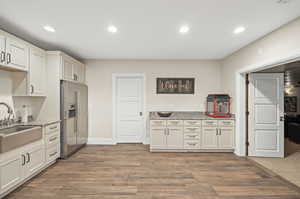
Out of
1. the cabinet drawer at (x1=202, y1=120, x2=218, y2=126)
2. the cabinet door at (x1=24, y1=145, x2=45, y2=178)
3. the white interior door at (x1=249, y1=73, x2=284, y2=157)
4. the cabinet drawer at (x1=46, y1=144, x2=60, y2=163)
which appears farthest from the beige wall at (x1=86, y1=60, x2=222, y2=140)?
the cabinet door at (x1=24, y1=145, x2=45, y2=178)

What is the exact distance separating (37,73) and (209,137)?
13.1 feet

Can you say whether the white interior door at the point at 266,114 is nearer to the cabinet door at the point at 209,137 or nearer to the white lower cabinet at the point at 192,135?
the white lower cabinet at the point at 192,135

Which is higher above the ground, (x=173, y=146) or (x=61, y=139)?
(x=61, y=139)

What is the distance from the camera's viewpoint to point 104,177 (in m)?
2.63

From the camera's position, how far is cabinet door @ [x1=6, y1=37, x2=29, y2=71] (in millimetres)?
2385

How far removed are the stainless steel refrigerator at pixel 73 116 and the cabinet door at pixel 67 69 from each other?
0.16 m

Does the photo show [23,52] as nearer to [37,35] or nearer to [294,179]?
[37,35]

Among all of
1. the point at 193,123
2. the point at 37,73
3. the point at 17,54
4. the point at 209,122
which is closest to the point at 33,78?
the point at 37,73

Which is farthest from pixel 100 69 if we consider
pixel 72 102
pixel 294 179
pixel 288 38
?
pixel 294 179

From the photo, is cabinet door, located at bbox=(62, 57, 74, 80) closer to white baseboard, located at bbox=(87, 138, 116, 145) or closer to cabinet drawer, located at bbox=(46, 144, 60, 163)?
cabinet drawer, located at bbox=(46, 144, 60, 163)

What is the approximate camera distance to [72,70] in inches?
144

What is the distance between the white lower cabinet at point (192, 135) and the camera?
3768 millimetres

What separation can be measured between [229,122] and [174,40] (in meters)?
2.35

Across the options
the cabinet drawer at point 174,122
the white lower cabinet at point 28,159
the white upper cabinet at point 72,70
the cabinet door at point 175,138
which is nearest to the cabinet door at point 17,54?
the white upper cabinet at point 72,70
